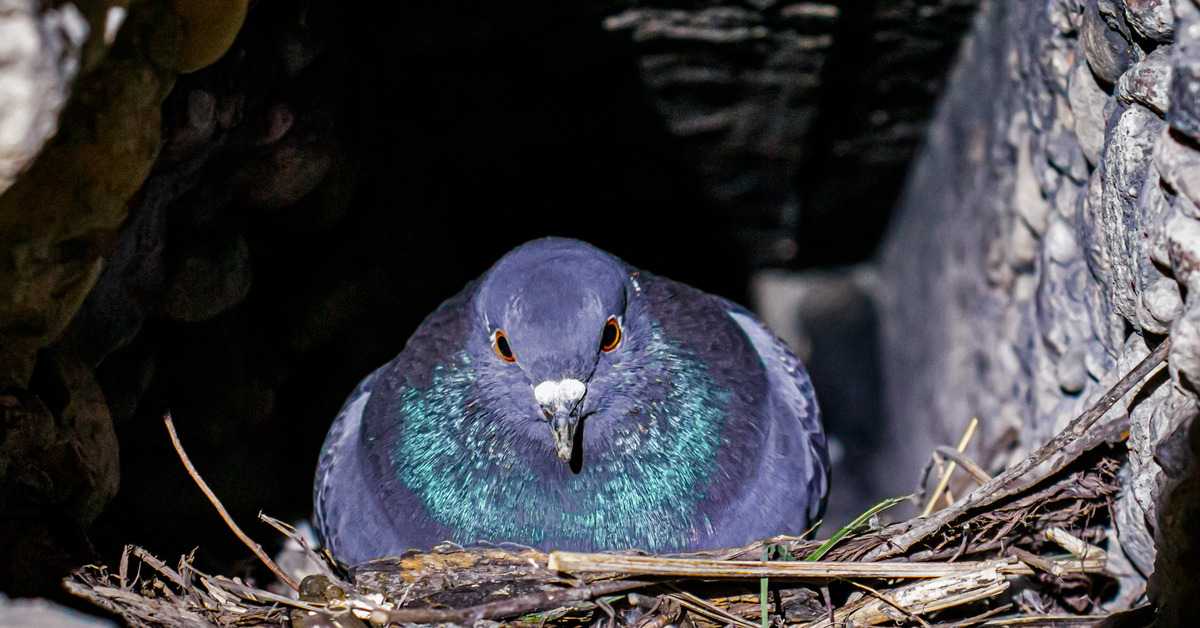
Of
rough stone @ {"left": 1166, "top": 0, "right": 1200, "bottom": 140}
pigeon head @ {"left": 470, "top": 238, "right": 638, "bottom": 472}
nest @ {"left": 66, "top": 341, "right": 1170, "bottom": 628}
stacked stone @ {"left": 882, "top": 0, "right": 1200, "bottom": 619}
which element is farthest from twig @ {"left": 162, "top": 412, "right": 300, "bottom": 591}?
rough stone @ {"left": 1166, "top": 0, "right": 1200, "bottom": 140}

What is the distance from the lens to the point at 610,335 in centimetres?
276

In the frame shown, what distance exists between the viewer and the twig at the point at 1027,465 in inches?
94.6

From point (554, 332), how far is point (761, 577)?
0.86 m

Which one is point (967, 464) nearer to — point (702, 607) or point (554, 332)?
point (702, 607)

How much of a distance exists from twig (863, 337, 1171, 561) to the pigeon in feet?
1.26

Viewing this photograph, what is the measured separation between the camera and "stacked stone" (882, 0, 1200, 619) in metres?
2.19

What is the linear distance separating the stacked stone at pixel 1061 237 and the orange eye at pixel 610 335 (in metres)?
1.35

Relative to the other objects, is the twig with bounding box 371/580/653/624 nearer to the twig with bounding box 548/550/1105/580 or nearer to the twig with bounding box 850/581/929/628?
the twig with bounding box 548/550/1105/580

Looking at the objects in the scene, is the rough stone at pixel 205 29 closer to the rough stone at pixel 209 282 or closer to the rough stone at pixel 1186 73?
the rough stone at pixel 209 282

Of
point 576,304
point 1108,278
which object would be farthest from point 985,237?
point 576,304

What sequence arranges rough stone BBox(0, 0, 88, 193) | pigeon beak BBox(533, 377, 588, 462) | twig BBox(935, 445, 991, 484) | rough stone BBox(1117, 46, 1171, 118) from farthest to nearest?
twig BBox(935, 445, 991, 484)
pigeon beak BBox(533, 377, 588, 462)
rough stone BBox(1117, 46, 1171, 118)
rough stone BBox(0, 0, 88, 193)

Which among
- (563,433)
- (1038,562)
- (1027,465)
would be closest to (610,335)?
(563,433)

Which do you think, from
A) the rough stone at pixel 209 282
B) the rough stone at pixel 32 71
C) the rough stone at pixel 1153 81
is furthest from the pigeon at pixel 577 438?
the rough stone at pixel 1153 81

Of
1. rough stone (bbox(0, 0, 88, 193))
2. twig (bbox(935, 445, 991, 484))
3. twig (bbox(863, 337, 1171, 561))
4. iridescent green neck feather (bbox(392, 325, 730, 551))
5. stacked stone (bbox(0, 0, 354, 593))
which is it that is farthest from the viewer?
twig (bbox(935, 445, 991, 484))
